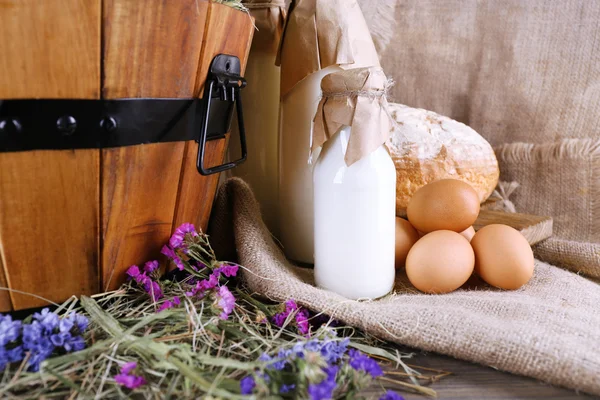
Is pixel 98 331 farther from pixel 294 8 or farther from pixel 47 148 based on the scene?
pixel 294 8

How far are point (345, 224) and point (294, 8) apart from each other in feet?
1.43

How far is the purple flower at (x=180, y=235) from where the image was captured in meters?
0.89

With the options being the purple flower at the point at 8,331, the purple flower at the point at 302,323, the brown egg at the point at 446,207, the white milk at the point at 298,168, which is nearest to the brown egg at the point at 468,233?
the brown egg at the point at 446,207

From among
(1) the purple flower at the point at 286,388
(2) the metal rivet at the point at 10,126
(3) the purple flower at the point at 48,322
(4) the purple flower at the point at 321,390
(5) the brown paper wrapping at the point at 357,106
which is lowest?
(1) the purple flower at the point at 286,388

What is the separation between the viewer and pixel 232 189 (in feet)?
3.76

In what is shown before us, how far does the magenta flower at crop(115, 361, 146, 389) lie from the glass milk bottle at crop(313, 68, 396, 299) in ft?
1.28

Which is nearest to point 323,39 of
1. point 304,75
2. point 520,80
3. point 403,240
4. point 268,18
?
point 304,75

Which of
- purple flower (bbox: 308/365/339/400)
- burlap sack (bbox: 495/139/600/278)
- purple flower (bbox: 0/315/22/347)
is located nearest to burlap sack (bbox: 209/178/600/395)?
purple flower (bbox: 308/365/339/400)

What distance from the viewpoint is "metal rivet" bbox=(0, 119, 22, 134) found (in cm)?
68

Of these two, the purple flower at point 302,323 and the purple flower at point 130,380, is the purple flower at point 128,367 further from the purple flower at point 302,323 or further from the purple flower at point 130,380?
the purple flower at point 302,323

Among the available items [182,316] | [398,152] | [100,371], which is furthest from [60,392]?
[398,152]

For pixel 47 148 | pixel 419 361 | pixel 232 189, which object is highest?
pixel 47 148

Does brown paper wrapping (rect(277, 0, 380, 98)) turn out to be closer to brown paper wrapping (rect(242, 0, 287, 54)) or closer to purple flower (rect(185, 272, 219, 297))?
brown paper wrapping (rect(242, 0, 287, 54))

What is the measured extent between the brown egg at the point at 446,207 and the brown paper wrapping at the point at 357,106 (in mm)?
203
